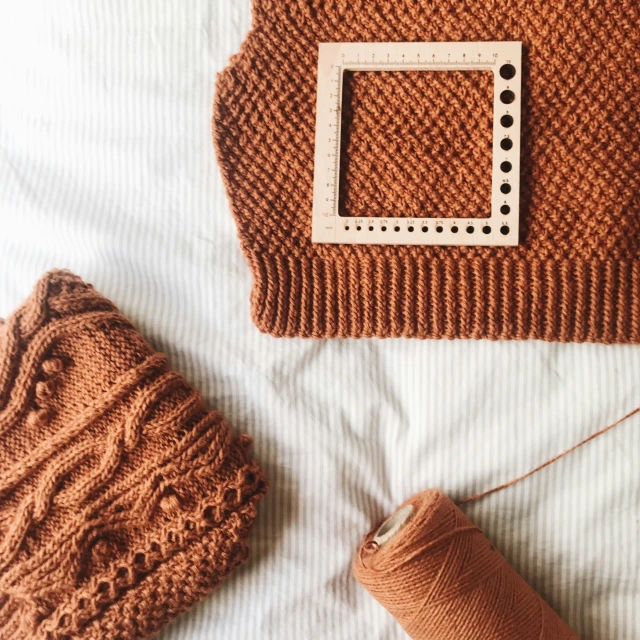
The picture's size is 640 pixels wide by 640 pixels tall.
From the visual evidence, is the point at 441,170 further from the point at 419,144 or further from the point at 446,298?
the point at 446,298

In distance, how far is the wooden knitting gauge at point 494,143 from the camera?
2.77ft

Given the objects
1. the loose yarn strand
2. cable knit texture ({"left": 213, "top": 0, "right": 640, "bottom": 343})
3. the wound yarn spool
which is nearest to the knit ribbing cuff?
cable knit texture ({"left": 213, "top": 0, "right": 640, "bottom": 343})

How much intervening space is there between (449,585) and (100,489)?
0.47m

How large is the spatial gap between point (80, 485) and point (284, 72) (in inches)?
A: 25.0

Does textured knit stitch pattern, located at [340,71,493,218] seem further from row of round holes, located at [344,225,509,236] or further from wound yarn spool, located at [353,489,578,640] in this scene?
wound yarn spool, located at [353,489,578,640]

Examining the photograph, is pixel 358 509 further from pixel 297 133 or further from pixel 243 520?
pixel 297 133

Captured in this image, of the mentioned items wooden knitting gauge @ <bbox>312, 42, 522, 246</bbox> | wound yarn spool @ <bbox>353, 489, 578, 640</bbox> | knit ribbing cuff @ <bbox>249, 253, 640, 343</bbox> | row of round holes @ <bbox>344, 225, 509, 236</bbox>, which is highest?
wooden knitting gauge @ <bbox>312, 42, 522, 246</bbox>

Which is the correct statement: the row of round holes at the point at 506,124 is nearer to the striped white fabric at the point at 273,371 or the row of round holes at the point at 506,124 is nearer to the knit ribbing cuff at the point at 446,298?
the knit ribbing cuff at the point at 446,298

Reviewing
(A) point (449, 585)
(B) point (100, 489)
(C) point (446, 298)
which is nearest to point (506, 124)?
(C) point (446, 298)

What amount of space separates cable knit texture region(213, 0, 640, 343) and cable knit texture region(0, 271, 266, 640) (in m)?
0.21

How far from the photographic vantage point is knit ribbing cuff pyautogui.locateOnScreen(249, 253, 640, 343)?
2.77 ft

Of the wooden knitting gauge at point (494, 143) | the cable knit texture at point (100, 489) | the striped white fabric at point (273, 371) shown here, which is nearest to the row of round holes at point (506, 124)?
the wooden knitting gauge at point (494, 143)

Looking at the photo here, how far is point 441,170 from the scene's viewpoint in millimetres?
863

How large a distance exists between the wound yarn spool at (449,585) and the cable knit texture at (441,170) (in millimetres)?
264
